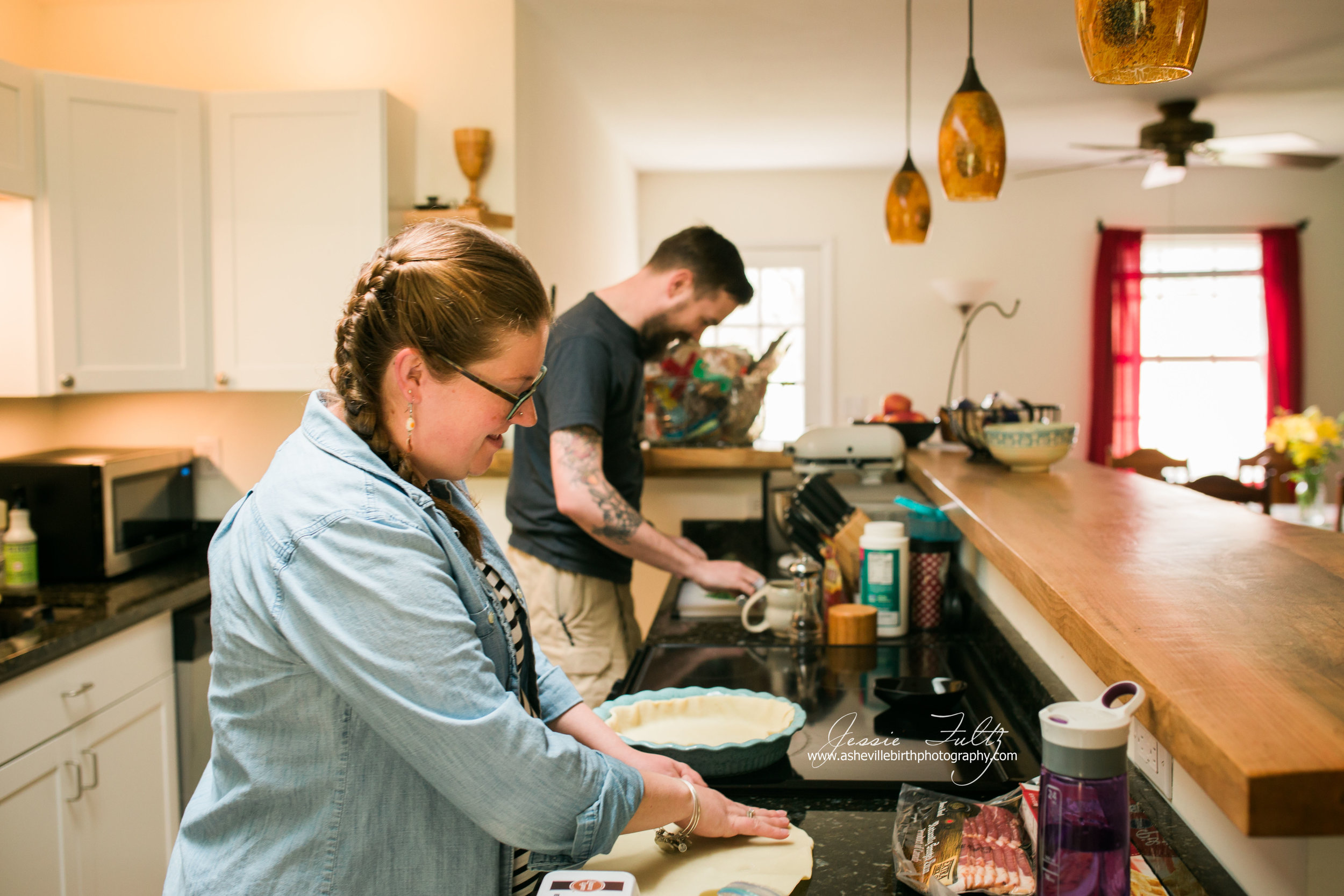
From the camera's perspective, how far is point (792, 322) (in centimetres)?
649

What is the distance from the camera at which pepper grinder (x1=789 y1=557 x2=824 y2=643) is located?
1.86 m

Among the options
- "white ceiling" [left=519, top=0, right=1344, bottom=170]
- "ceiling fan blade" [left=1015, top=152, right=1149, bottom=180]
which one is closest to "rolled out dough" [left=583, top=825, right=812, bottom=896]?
"white ceiling" [left=519, top=0, right=1344, bottom=170]

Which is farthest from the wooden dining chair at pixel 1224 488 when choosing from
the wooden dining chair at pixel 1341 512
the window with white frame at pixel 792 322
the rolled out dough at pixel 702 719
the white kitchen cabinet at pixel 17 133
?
the white kitchen cabinet at pixel 17 133

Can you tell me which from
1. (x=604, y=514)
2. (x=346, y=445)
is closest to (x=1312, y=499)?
(x=604, y=514)

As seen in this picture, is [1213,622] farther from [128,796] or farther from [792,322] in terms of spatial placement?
[792,322]

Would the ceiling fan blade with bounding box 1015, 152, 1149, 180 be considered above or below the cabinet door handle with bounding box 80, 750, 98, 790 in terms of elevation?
above

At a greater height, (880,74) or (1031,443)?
(880,74)

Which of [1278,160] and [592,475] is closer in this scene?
[592,475]

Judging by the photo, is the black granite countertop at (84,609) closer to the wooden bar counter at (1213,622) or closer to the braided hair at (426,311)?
the braided hair at (426,311)

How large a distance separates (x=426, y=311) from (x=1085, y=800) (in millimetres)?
679

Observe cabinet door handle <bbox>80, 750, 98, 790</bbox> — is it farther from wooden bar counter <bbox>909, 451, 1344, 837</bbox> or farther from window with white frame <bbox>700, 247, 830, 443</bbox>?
window with white frame <bbox>700, 247, 830, 443</bbox>

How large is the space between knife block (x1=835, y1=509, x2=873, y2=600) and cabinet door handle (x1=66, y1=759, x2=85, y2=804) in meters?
1.70

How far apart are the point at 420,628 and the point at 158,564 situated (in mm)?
2431

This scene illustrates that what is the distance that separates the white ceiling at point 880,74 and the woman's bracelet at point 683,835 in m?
2.92
